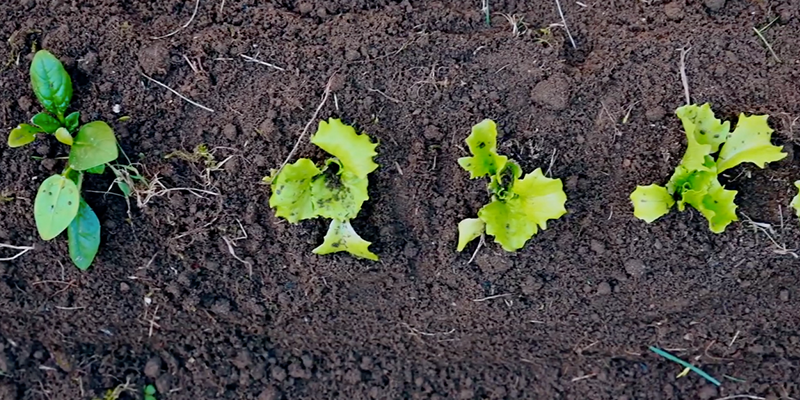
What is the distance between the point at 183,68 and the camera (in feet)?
8.54

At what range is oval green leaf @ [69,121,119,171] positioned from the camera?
97.2 inches

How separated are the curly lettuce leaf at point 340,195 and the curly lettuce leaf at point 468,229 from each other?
32 centimetres

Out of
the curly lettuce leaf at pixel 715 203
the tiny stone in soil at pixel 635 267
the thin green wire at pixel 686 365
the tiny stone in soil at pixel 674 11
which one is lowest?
the thin green wire at pixel 686 365

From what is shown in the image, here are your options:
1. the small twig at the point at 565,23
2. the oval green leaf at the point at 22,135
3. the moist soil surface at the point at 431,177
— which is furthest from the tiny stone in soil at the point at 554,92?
the oval green leaf at the point at 22,135

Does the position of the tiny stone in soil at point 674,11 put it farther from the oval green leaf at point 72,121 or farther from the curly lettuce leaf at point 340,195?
the oval green leaf at point 72,121

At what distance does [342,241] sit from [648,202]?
975 millimetres

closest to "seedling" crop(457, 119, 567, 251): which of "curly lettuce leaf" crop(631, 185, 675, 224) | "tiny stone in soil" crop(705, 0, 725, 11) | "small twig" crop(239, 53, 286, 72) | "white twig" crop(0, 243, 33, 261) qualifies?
"curly lettuce leaf" crop(631, 185, 675, 224)

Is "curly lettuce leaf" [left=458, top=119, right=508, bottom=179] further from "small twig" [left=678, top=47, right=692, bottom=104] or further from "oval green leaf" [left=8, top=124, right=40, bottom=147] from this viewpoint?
"oval green leaf" [left=8, top=124, right=40, bottom=147]

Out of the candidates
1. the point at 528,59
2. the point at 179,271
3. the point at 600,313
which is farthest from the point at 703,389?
the point at 179,271

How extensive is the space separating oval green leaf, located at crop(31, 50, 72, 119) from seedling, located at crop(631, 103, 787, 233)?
1.84m

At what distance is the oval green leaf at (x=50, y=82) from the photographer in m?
2.46

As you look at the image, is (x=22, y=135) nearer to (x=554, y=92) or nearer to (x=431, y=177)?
(x=431, y=177)

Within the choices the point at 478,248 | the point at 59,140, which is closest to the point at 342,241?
the point at 478,248

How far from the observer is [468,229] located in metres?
2.52
